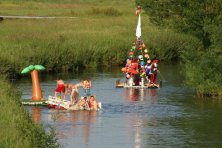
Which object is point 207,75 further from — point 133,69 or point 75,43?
point 75,43

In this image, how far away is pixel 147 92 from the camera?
3631 centimetres

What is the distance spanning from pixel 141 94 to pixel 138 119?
7.57m

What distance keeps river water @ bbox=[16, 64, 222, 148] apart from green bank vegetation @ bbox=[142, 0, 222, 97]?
867 mm

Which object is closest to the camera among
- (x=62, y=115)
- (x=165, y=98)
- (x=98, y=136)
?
(x=98, y=136)

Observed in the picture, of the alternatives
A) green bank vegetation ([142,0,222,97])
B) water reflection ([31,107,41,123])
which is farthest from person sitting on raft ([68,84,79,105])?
green bank vegetation ([142,0,222,97])

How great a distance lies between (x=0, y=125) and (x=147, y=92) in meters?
18.2

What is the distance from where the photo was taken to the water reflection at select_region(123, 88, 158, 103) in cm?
3372

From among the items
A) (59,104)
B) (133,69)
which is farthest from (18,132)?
(133,69)

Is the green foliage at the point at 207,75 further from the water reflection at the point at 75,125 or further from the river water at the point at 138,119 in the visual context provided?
the water reflection at the point at 75,125

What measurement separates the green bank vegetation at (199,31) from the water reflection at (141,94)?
1.63m

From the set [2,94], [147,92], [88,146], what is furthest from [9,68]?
[88,146]

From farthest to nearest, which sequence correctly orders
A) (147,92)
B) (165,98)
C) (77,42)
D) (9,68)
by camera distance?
(77,42)
(9,68)
(147,92)
(165,98)

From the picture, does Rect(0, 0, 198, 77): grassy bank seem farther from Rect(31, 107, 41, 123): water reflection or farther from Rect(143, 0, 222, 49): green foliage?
Rect(31, 107, 41, 123): water reflection

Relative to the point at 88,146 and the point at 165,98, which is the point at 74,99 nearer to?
the point at 165,98
